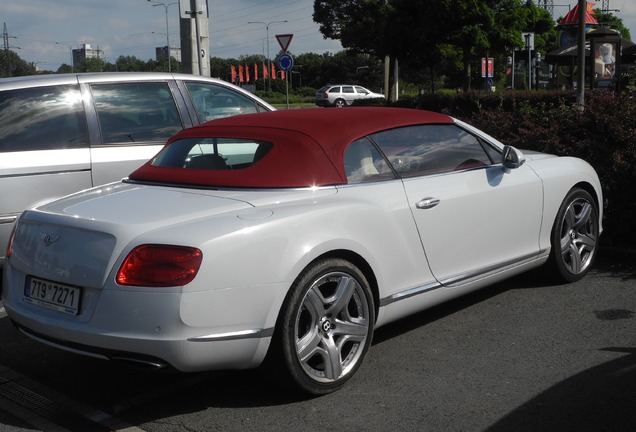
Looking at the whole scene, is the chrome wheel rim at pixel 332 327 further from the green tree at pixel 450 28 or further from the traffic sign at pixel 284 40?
the green tree at pixel 450 28

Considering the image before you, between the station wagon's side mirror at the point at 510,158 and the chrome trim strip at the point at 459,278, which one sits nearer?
the chrome trim strip at the point at 459,278

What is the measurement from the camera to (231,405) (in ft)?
13.5

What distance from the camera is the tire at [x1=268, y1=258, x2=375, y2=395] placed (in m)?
3.93

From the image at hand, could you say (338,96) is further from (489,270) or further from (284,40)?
(489,270)

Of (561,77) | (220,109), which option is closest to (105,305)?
(220,109)

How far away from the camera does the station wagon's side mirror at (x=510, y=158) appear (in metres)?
5.43

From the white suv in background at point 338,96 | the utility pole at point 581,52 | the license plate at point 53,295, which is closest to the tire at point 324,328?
the license plate at point 53,295

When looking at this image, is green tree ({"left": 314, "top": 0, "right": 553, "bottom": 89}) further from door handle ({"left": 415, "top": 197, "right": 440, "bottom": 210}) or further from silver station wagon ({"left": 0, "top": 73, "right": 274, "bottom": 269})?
door handle ({"left": 415, "top": 197, "right": 440, "bottom": 210})

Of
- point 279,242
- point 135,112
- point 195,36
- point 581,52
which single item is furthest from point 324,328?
point 195,36

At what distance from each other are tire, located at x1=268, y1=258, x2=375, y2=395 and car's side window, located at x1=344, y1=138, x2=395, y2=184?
625mm

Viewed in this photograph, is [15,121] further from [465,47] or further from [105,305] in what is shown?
[465,47]

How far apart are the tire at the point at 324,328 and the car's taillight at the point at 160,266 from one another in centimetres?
54

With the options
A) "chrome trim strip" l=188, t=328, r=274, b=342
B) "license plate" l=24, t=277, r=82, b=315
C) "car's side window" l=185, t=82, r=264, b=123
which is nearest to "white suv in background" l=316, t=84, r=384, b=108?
"car's side window" l=185, t=82, r=264, b=123

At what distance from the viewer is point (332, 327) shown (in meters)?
4.20
